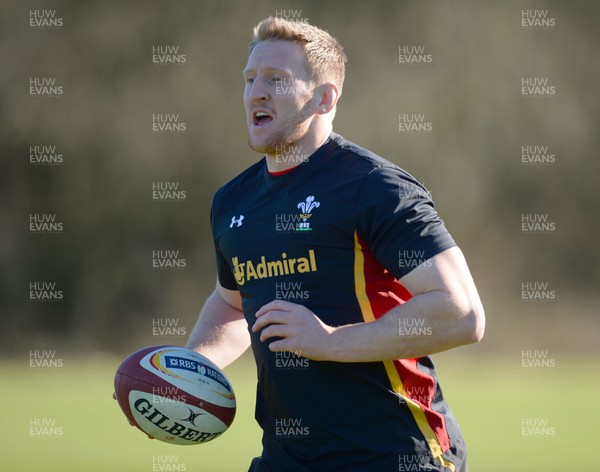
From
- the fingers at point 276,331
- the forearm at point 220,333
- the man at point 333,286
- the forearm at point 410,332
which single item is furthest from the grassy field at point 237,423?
the forearm at point 410,332

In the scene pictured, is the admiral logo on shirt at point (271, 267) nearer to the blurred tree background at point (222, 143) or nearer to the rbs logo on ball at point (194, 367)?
the rbs logo on ball at point (194, 367)

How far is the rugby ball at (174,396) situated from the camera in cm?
350

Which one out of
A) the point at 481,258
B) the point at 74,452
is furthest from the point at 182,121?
the point at 74,452

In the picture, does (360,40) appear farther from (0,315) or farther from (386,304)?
(386,304)

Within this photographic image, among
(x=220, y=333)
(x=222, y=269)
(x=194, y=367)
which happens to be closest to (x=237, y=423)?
(x=220, y=333)

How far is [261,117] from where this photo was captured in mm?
3584

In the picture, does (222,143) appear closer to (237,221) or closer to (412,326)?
(237,221)

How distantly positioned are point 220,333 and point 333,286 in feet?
2.59

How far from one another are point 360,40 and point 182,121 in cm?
385

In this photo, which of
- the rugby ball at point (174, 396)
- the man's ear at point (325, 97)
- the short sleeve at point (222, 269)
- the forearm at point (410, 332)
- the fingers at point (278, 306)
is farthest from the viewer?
the short sleeve at point (222, 269)

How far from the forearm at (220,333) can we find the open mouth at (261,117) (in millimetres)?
804

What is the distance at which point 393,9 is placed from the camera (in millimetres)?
19484

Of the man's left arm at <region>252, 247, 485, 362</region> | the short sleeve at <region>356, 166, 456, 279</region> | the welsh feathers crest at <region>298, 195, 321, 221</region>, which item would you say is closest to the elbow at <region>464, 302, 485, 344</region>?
the man's left arm at <region>252, 247, 485, 362</region>

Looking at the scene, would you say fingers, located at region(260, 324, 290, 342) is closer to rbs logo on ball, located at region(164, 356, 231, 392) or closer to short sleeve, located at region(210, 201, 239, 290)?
rbs logo on ball, located at region(164, 356, 231, 392)
